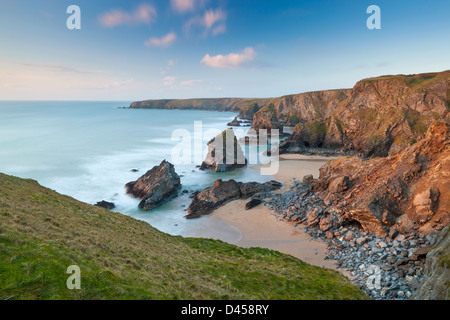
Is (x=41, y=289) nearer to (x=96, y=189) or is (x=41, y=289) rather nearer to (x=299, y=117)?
(x=96, y=189)

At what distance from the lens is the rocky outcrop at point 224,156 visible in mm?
49094

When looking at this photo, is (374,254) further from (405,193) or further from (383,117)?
(383,117)

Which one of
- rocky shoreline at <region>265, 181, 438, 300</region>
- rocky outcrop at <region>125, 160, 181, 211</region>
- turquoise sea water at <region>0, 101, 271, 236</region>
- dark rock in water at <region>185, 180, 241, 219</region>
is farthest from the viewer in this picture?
rocky outcrop at <region>125, 160, 181, 211</region>

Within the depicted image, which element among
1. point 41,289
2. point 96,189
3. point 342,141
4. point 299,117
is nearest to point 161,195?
point 96,189

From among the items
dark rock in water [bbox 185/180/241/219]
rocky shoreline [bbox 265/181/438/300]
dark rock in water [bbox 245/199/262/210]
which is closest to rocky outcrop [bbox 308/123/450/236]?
rocky shoreline [bbox 265/181/438/300]

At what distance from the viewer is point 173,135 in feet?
329

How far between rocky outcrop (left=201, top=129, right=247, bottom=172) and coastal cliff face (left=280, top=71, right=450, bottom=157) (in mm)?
18579

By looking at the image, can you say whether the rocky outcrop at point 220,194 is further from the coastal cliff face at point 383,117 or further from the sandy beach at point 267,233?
the coastal cliff face at point 383,117

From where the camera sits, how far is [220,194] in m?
33.8

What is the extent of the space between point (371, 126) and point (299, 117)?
63617 mm

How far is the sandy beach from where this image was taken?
21.2m

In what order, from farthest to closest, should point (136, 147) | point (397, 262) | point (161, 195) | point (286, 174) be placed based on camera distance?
point (136, 147) < point (286, 174) < point (161, 195) < point (397, 262)

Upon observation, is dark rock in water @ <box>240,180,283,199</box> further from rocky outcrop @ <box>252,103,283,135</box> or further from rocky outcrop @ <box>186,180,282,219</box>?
rocky outcrop @ <box>252,103,283,135</box>

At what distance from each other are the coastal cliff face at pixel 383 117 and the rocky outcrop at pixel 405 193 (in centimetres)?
2772
